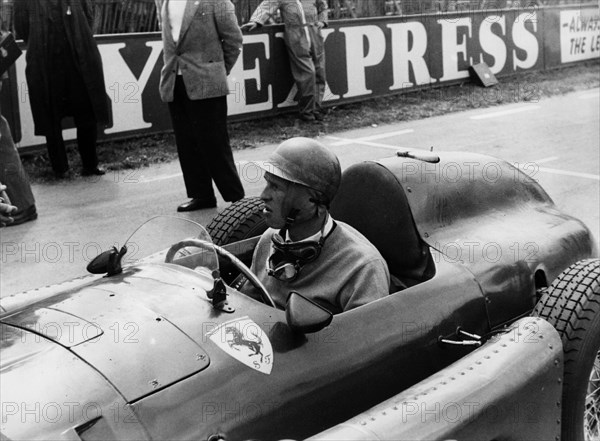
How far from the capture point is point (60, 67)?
920 centimetres

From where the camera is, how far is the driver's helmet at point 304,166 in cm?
353

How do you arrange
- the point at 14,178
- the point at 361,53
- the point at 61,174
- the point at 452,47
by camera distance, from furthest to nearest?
the point at 452,47 → the point at 361,53 → the point at 61,174 → the point at 14,178

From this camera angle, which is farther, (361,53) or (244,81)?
(361,53)

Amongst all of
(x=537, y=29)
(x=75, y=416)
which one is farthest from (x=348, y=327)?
(x=537, y=29)

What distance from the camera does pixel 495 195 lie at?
441 cm

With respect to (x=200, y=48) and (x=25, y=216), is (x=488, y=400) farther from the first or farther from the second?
(x=25, y=216)

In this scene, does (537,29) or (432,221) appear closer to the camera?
(432,221)

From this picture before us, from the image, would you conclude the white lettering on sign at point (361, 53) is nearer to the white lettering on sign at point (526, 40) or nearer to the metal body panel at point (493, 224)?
the white lettering on sign at point (526, 40)

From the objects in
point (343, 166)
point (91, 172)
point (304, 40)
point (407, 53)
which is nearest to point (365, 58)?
point (407, 53)

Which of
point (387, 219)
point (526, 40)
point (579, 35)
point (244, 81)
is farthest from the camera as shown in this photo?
point (579, 35)

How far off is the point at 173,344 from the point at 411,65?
12.3 m

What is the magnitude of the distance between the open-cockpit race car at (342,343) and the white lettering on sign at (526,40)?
13074mm

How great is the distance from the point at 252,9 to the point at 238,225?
30.4ft

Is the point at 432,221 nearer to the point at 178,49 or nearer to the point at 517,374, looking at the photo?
the point at 517,374
